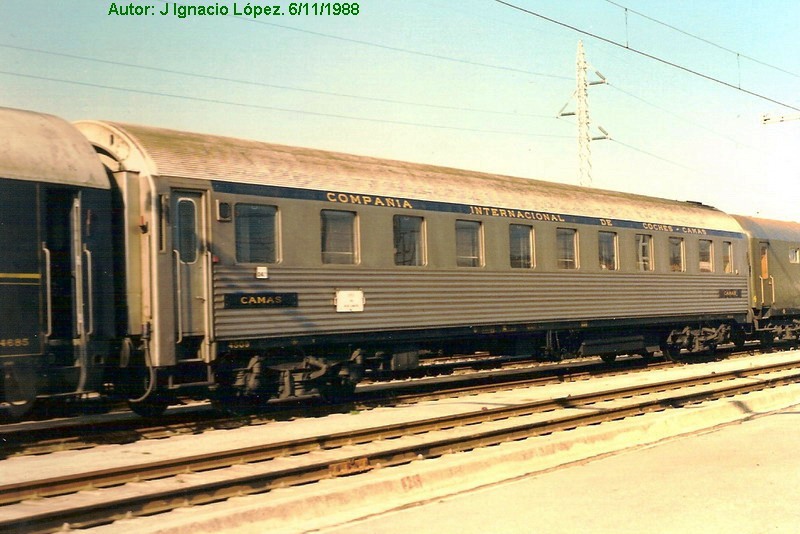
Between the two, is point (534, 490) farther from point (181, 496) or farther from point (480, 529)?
point (181, 496)

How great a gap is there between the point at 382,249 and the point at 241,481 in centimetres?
680

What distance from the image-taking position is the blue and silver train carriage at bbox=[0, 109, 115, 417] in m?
9.86

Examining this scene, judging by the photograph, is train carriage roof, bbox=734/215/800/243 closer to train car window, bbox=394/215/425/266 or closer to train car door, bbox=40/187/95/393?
train car window, bbox=394/215/425/266

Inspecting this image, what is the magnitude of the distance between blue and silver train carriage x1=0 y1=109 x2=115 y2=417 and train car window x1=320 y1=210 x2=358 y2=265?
3.33 m

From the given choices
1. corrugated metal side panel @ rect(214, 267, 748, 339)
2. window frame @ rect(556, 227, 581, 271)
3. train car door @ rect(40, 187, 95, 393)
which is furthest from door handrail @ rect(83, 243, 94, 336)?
window frame @ rect(556, 227, 581, 271)

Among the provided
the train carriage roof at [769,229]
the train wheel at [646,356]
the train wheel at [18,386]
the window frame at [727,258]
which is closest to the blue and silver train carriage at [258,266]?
the train wheel at [18,386]

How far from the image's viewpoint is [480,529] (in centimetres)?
669

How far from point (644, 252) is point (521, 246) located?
4.78 meters

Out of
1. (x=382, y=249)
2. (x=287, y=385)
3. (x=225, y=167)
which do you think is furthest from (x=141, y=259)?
(x=382, y=249)

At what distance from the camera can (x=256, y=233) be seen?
12523 mm

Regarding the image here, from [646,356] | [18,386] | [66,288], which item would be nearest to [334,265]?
[66,288]

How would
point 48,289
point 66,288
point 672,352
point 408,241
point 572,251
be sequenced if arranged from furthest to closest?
point 672,352, point 572,251, point 408,241, point 66,288, point 48,289

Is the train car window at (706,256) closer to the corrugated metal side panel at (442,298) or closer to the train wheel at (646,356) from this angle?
the corrugated metal side panel at (442,298)

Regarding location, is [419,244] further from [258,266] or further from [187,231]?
[187,231]
